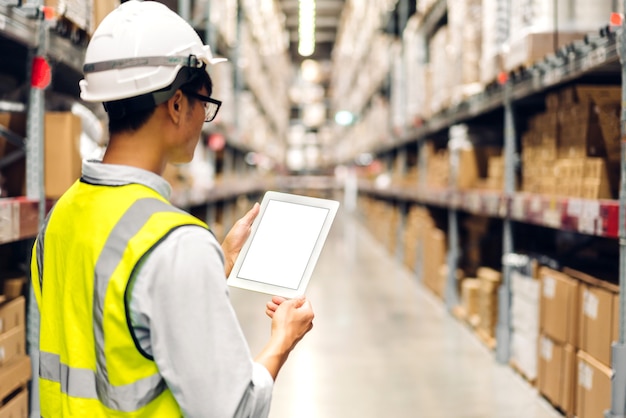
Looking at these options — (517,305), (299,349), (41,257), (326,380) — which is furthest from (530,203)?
(41,257)

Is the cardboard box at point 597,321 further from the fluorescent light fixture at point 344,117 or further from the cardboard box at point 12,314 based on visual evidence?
the fluorescent light fixture at point 344,117

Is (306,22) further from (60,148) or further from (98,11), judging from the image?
(60,148)

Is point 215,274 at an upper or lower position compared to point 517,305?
upper

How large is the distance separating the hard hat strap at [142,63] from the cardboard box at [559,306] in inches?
94.8

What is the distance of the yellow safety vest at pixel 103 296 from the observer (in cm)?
101

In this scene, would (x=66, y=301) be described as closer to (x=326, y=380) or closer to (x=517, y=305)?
A: (x=326, y=380)

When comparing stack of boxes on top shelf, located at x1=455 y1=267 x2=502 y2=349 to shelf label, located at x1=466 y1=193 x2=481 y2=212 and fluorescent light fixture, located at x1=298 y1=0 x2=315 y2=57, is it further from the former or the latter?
fluorescent light fixture, located at x1=298 y1=0 x2=315 y2=57

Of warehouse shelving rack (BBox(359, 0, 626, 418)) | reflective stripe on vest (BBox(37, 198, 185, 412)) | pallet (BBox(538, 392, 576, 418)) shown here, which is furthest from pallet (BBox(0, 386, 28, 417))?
pallet (BBox(538, 392, 576, 418))

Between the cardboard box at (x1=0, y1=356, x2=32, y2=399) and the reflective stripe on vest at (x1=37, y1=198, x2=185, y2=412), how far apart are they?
3.77ft

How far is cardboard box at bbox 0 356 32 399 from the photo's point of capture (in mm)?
2084

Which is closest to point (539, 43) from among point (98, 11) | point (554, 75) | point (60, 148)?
point (554, 75)

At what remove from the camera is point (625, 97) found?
240cm

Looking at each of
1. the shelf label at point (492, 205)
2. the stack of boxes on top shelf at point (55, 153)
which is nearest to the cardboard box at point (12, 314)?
the stack of boxes on top shelf at point (55, 153)

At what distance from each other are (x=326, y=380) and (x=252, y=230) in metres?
2.50
